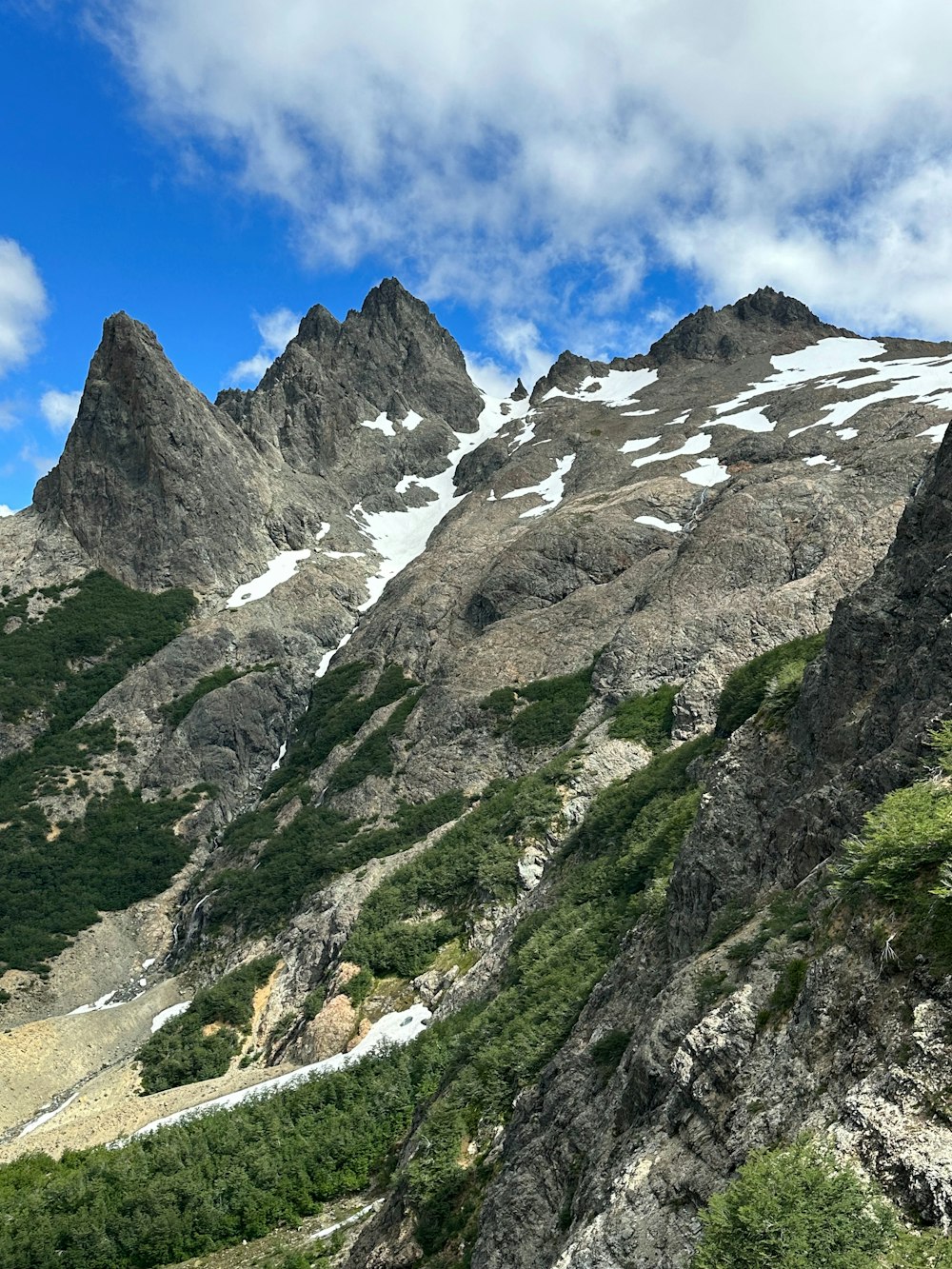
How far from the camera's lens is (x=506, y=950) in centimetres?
3078

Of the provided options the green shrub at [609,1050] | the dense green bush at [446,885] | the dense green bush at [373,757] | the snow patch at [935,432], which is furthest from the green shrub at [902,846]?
the snow patch at [935,432]

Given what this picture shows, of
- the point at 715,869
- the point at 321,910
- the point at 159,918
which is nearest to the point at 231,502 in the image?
the point at 159,918

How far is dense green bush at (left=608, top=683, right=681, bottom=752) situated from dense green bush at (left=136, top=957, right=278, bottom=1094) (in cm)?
2354

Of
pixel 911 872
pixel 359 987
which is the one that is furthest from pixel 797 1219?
pixel 359 987

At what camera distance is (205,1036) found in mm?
42875

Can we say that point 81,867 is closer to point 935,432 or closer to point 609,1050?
point 609,1050

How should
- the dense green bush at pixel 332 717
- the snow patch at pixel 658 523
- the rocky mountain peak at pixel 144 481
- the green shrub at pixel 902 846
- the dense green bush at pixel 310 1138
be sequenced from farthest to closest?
1. the rocky mountain peak at pixel 144 481
2. the snow patch at pixel 658 523
3. the dense green bush at pixel 332 717
4. the dense green bush at pixel 310 1138
5. the green shrub at pixel 902 846

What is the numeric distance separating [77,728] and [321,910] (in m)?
50.8

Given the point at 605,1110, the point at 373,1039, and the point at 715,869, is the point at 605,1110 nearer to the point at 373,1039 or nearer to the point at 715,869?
the point at 715,869

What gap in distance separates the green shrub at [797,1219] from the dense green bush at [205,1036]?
1586 inches

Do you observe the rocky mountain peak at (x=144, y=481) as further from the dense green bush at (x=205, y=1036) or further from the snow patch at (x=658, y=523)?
the dense green bush at (x=205, y=1036)

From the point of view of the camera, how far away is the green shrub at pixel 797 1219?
6410 mm

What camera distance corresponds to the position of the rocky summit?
8852 millimetres

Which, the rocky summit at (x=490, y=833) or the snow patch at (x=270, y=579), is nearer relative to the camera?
the rocky summit at (x=490, y=833)
